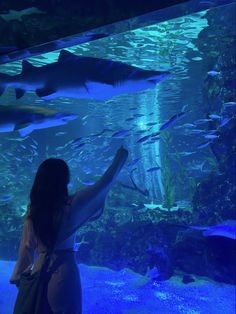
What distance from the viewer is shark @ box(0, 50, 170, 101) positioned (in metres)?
3.63

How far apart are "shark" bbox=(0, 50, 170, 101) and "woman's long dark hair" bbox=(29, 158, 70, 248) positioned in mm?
1326

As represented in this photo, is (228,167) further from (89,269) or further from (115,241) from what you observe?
(89,269)

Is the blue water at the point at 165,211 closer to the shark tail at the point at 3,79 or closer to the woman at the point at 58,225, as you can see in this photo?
the shark tail at the point at 3,79

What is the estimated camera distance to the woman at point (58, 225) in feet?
8.22

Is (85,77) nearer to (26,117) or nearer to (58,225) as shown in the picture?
(26,117)

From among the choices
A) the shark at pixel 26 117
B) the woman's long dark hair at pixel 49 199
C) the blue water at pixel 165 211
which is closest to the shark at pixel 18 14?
the shark at pixel 26 117

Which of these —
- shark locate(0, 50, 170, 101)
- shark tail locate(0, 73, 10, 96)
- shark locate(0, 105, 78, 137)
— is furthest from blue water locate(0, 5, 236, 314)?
shark tail locate(0, 73, 10, 96)

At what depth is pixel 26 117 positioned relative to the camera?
445 centimetres

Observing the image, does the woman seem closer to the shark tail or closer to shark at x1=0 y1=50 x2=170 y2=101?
shark at x1=0 y1=50 x2=170 y2=101

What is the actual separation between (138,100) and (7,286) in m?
17.6

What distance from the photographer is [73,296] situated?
8.45 feet

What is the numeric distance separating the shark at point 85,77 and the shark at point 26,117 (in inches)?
20.4

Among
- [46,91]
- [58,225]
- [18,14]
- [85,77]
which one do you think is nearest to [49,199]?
[58,225]

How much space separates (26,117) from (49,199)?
2.15m
